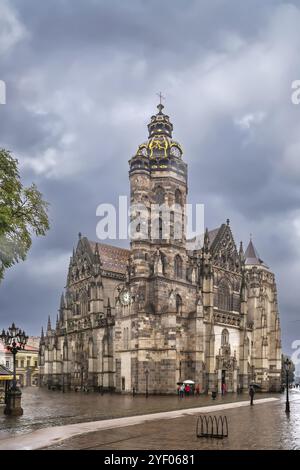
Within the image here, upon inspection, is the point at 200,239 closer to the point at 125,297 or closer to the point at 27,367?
the point at 125,297

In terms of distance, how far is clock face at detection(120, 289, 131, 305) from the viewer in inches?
2452

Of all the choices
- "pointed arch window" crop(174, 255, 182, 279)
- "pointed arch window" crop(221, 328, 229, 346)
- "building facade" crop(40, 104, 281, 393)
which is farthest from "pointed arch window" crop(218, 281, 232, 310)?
"pointed arch window" crop(174, 255, 182, 279)

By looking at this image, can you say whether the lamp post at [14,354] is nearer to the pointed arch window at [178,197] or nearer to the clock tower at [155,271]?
the clock tower at [155,271]

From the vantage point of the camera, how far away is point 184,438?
18.6m

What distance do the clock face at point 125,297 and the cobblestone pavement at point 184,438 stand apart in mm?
37912

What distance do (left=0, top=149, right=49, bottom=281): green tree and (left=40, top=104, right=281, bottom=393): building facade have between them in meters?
38.2

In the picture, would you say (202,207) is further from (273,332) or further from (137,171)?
(273,332)

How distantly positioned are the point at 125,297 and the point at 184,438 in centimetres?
4429

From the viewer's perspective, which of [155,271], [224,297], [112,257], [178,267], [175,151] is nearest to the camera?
[155,271]

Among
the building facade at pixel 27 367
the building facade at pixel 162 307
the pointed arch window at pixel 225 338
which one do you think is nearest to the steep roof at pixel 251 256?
the building facade at pixel 162 307

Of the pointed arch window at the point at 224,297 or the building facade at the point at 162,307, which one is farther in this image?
the pointed arch window at the point at 224,297

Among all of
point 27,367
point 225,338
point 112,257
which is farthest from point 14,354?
point 27,367

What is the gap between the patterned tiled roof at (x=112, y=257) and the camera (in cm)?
7588
